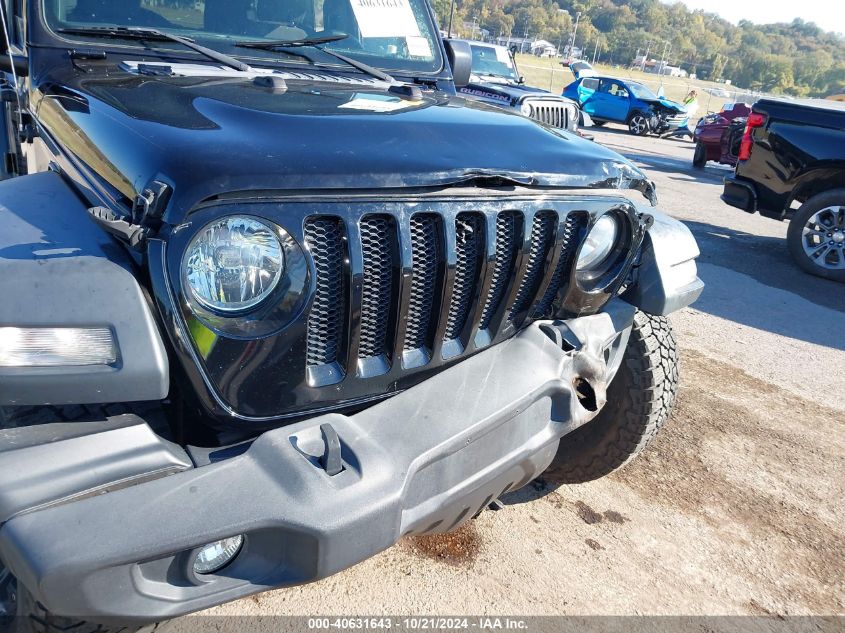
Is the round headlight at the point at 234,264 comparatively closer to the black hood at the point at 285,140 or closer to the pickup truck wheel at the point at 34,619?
the black hood at the point at 285,140

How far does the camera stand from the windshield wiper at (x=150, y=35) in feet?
8.68

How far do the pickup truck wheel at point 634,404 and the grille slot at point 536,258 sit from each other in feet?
2.39

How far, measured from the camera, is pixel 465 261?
2074 mm

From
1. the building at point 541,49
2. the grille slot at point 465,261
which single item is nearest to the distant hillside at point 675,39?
the building at point 541,49

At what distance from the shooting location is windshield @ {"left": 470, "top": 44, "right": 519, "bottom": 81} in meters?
13.4

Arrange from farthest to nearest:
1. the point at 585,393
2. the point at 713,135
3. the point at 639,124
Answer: the point at 639,124 → the point at 713,135 → the point at 585,393

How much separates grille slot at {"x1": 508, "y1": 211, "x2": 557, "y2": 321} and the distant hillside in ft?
161

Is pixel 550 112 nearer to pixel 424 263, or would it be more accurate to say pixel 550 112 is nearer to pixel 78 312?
pixel 424 263

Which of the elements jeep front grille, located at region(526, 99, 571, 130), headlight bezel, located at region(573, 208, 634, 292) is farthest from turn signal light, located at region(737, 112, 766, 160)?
headlight bezel, located at region(573, 208, 634, 292)

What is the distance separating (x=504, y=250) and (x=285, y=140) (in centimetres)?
72

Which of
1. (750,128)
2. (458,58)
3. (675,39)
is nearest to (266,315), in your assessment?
(458,58)

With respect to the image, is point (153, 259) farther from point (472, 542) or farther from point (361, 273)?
point (472, 542)

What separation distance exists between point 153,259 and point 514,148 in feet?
3.75

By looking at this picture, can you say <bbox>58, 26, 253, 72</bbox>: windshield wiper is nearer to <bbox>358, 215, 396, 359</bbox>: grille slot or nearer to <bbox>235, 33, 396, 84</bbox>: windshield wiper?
<bbox>235, 33, 396, 84</bbox>: windshield wiper
